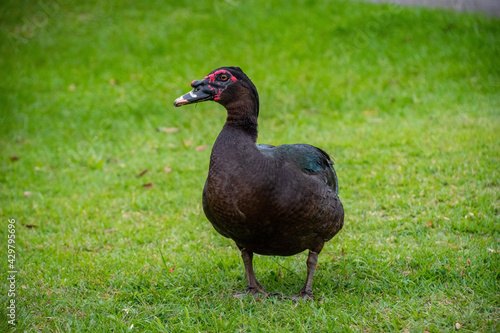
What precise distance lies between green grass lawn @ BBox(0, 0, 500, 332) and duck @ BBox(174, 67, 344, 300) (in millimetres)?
548

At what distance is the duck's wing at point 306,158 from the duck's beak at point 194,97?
573 mm

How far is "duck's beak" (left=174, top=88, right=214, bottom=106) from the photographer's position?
13.3 ft

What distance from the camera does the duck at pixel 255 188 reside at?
3.89 metres

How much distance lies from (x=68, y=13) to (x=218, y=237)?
9.74 metres

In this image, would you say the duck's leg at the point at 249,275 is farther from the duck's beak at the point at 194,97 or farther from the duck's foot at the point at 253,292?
the duck's beak at the point at 194,97

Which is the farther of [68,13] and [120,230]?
[68,13]

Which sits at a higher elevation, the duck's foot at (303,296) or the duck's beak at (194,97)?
the duck's beak at (194,97)

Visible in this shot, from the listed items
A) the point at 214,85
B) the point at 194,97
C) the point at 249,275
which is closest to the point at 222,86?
the point at 214,85

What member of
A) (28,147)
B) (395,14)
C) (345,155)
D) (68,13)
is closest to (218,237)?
(345,155)

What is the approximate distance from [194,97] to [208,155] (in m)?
4.00

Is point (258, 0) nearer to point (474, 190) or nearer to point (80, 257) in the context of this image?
point (474, 190)

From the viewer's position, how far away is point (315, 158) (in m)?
4.54

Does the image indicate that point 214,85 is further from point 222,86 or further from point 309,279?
point 309,279

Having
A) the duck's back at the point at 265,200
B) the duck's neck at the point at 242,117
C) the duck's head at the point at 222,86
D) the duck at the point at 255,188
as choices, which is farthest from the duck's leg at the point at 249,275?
the duck's head at the point at 222,86
